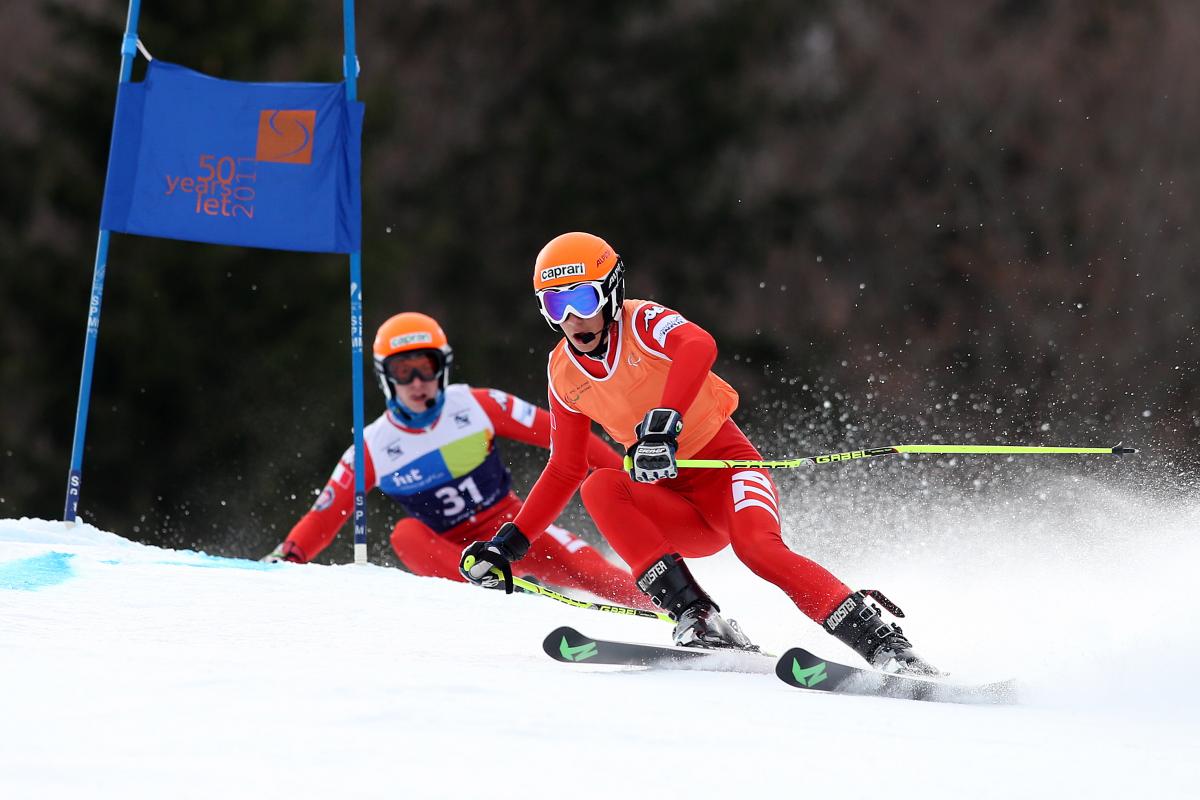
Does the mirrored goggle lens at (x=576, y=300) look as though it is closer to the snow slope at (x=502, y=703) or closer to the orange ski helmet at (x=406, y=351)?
the snow slope at (x=502, y=703)

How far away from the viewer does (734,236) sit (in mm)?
18203

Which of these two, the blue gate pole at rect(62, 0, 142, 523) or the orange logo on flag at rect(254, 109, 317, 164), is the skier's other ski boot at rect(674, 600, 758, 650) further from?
the orange logo on flag at rect(254, 109, 317, 164)

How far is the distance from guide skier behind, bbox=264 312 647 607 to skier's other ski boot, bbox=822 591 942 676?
3.22 meters

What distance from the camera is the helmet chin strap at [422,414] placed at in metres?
7.27

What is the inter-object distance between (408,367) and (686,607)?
325 cm

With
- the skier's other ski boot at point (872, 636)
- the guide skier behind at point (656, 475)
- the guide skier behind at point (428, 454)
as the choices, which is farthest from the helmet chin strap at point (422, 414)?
the skier's other ski boot at point (872, 636)

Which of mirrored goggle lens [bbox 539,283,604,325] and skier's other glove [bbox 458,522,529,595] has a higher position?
mirrored goggle lens [bbox 539,283,604,325]

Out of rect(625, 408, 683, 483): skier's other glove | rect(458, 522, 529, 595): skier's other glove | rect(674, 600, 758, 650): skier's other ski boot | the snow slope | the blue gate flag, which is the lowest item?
the snow slope

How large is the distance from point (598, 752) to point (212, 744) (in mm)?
720

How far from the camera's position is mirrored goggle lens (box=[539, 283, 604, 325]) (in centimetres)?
453

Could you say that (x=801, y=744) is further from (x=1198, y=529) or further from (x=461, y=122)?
(x=461, y=122)

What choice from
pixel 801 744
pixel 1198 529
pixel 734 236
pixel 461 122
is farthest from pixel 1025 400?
pixel 801 744

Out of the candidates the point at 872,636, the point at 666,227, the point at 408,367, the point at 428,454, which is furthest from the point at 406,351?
the point at 666,227

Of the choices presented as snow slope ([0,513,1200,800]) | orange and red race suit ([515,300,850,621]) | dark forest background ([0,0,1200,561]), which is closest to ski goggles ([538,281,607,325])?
orange and red race suit ([515,300,850,621])
